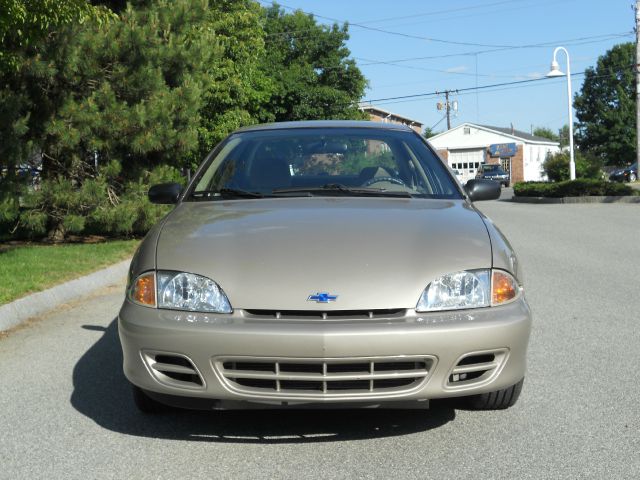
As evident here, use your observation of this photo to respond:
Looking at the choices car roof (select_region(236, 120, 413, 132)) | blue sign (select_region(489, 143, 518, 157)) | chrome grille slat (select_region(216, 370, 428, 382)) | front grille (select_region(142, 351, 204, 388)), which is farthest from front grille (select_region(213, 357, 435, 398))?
blue sign (select_region(489, 143, 518, 157))

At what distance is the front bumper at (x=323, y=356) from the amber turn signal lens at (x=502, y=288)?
5 centimetres

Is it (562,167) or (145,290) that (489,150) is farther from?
(145,290)

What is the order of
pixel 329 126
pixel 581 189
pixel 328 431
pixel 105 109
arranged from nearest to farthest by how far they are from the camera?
pixel 328 431
pixel 329 126
pixel 105 109
pixel 581 189

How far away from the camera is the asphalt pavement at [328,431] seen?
3.22m

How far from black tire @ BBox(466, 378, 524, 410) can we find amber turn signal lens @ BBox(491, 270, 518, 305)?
553mm

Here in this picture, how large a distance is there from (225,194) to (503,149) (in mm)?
72008

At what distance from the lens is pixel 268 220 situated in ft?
12.5

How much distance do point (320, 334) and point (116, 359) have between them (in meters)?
2.58

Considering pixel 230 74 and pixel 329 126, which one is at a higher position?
pixel 230 74

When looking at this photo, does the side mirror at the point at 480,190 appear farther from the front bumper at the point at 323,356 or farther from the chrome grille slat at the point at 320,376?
the chrome grille slat at the point at 320,376

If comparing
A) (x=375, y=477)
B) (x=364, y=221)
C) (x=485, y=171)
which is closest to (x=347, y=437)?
Result: (x=375, y=477)

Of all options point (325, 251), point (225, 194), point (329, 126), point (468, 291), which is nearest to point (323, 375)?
point (325, 251)

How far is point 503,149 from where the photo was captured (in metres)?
73.8

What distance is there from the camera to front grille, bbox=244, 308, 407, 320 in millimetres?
3189
